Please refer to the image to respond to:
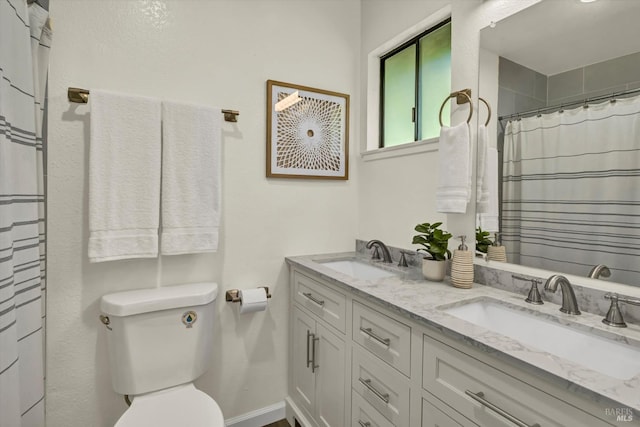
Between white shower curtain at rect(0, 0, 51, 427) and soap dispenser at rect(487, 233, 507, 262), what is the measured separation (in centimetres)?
167

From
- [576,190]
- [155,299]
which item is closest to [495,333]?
[576,190]

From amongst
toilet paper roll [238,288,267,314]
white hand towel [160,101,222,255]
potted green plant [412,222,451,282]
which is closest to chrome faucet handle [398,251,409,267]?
potted green plant [412,222,451,282]

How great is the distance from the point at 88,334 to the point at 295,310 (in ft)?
3.21

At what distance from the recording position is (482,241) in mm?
1378

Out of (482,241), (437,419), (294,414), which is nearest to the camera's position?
(437,419)

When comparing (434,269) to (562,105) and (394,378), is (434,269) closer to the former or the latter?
(394,378)

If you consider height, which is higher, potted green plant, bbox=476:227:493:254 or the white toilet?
potted green plant, bbox=476:227:493:254

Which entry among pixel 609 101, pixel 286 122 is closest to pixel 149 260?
pixel 286 122

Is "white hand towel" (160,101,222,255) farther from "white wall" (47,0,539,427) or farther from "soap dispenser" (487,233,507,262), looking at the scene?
"soap dispenser" (487,233,507,262)

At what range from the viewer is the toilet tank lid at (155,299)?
1320 millimetres

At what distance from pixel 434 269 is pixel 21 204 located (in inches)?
61.5

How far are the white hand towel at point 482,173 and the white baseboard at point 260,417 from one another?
61.1 inches

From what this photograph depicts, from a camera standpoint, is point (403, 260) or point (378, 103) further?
point (378, 103)

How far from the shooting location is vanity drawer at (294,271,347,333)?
1.37 metres
